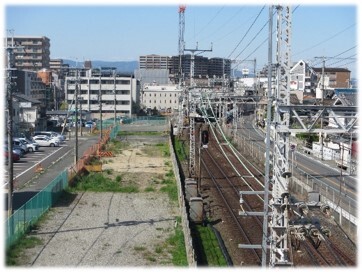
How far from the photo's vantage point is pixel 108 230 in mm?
7406

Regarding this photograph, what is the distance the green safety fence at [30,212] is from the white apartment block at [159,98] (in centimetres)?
3120

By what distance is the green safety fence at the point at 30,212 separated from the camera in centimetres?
642

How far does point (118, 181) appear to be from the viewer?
1125cm

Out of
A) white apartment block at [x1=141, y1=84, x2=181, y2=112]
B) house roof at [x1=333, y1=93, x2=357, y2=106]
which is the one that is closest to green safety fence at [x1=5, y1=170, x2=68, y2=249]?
house roof at [x1=333, y1=93, x2=357, y2=106]

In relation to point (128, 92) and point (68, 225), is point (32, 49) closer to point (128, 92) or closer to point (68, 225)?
point (128, 92)

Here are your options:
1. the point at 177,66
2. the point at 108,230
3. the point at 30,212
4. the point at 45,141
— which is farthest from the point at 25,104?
the point at 177,66

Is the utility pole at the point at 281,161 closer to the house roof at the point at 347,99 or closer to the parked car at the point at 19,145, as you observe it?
the house roof at the point at 347,99

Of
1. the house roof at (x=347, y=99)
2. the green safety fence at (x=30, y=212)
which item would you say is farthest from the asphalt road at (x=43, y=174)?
the house roof at (x=347, y=99)

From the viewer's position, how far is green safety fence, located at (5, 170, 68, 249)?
6.42 m

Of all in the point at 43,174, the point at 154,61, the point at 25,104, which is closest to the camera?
the point at 43,174

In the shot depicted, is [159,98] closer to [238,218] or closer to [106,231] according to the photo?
[238,218]

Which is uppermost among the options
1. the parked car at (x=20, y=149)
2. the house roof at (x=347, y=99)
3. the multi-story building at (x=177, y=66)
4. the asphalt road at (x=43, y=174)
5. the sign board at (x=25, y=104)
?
the multi-story building at (x=177, y=66)

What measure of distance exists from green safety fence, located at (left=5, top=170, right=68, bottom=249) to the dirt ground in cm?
14

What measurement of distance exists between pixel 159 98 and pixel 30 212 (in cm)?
3434
